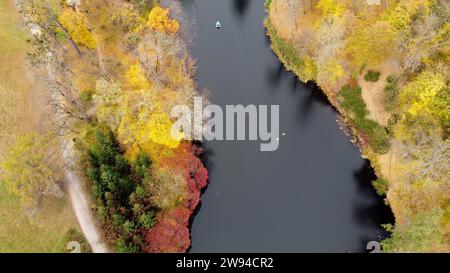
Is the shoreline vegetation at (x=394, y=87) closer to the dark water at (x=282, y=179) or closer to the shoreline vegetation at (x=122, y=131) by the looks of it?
the dark water at (x=282, y=179)

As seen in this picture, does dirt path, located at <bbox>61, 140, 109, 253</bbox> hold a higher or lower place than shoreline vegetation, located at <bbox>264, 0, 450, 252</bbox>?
lower

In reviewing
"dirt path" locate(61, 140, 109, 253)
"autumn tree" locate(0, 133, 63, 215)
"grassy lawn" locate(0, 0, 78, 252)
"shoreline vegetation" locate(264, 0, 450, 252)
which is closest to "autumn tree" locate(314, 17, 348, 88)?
"shoreline vegetation" locate(264, 0, 450, 252)

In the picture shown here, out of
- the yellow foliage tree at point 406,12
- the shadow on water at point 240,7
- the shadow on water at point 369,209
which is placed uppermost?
the shadow on water at point 240,7

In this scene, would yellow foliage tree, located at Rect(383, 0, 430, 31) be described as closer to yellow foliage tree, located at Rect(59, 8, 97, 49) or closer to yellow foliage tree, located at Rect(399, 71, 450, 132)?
yellow foliage tree, located at Rect(399, 71, 450, 132)

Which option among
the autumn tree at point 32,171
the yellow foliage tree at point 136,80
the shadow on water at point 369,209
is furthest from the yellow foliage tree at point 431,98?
the autumn tree at point 32,171

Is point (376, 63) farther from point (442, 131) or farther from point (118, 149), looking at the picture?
point (118, 149)

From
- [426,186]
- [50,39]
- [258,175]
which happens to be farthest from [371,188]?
[50,39]
